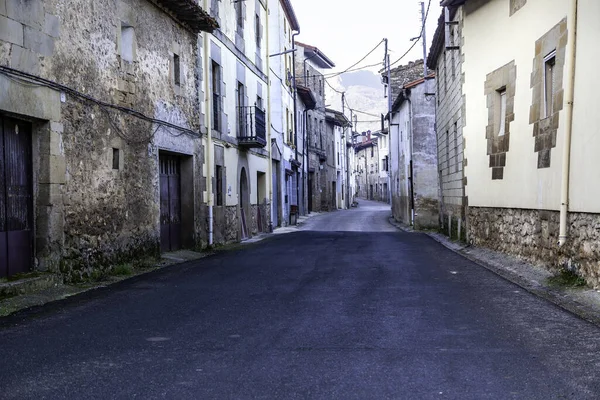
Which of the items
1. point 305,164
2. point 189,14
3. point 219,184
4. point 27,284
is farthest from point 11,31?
point 305,164

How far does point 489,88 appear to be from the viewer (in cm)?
1170

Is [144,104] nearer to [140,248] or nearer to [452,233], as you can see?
[140,248]

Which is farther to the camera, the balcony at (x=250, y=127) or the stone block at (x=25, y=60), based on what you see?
the balcony at (x=250, y=127)

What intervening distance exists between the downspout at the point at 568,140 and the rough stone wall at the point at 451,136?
616 centimetres

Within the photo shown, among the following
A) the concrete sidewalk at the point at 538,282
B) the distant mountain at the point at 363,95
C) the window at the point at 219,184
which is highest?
the distant mountain at the point at 363,95

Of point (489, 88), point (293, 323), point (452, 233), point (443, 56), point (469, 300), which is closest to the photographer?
point (293, 323)

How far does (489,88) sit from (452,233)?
5.48 meters

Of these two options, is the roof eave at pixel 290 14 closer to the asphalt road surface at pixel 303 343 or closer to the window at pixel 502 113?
the window at pixel 502 113

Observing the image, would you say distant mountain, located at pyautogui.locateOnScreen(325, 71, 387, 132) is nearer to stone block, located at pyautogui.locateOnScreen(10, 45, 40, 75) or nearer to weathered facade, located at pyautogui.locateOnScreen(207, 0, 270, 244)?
weathered facade, located at pyautogui.locateOnScreen(207, 0, 270, 244)

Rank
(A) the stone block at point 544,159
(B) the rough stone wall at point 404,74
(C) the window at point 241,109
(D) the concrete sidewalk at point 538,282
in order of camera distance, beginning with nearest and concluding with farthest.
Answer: (D) the concrete sidewalk at point 538,282, (A) the stone block at point 544,159, (C) the window at point 241,109, (B) the rough stone wall at point 404,74

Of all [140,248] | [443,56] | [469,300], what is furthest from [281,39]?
[469,300]

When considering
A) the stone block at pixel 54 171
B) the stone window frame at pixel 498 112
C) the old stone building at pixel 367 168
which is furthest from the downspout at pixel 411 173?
the old stone building at pixel 367 168

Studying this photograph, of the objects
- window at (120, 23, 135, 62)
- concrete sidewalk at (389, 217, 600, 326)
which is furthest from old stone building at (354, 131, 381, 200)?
window at (120, 23, 135, 62)

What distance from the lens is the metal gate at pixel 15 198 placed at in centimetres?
724
